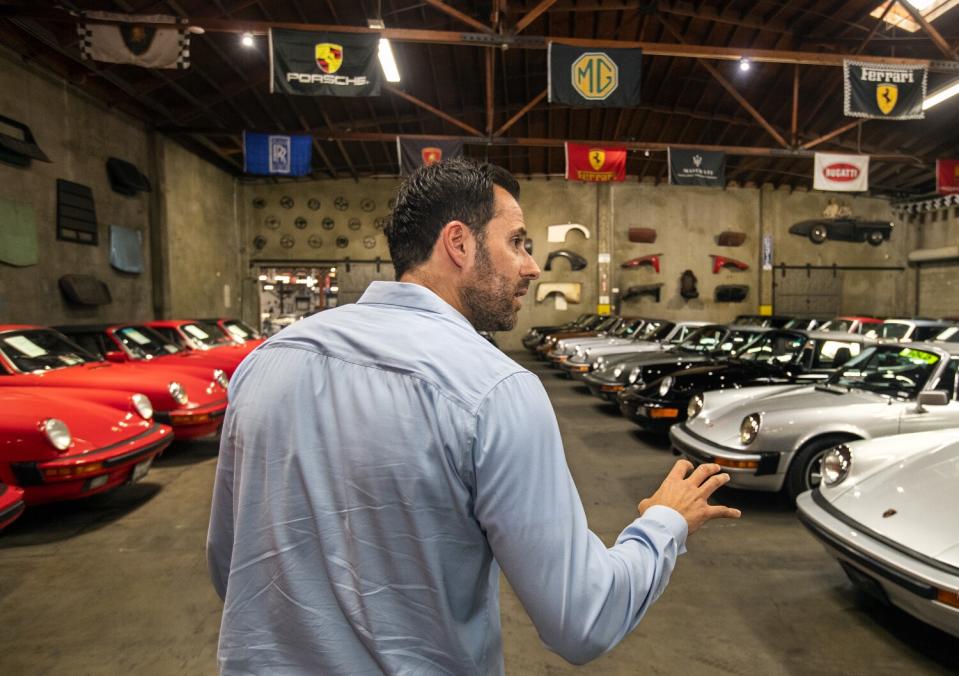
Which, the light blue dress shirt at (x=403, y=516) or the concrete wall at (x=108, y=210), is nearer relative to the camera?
the light blue dress shirt at (x=403, y=516)

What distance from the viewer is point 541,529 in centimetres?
77

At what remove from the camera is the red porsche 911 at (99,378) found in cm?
513

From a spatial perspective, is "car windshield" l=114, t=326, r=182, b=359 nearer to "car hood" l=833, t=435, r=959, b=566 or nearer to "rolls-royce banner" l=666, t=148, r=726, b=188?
"car hood" l=833, t=435, r=959, b=566

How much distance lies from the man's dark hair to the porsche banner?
469 inches

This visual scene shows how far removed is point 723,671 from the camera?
2457 millimetres

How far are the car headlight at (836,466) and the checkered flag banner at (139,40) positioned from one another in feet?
28.8

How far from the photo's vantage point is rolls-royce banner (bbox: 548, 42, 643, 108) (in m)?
8.29

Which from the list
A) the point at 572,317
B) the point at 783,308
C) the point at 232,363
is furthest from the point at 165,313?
the point at 783,308

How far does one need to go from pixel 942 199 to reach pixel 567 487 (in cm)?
2447

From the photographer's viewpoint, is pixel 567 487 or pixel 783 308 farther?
pixel 783 308

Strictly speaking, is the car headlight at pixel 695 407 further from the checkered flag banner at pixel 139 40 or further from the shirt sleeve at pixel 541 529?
the checkered flag banner at pixel 139 40

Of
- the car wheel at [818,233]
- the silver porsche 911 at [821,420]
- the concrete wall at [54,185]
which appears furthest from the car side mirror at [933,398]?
the car wheel at [818,233]

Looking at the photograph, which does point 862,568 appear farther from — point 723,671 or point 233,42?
point 233,42

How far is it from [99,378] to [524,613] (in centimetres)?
463
